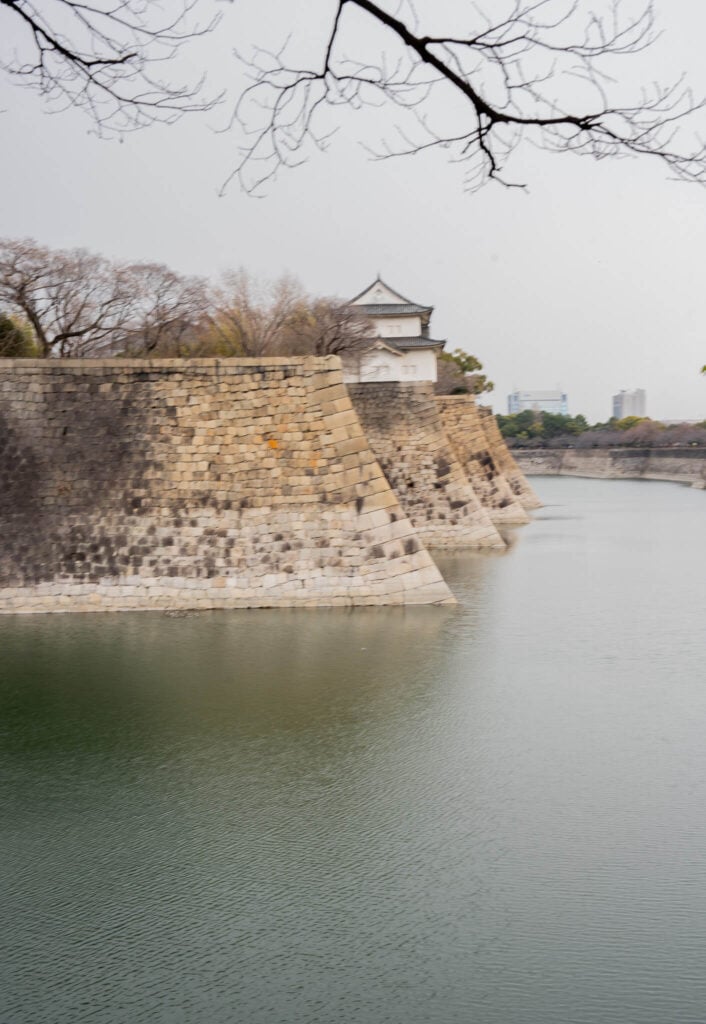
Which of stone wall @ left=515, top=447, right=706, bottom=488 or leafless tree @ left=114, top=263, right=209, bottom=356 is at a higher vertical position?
leafless tree @ left=114, top=263, right=209, bottom=356

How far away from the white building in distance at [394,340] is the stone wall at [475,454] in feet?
32.5

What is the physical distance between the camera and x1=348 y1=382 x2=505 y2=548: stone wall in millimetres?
18703

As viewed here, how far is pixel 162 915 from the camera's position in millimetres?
4746

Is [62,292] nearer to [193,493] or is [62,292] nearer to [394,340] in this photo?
[193,493]

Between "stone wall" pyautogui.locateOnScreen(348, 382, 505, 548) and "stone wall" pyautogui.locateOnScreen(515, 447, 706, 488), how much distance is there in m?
28.8

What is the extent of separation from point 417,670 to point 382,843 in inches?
152

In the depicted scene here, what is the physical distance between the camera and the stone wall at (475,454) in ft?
76.3

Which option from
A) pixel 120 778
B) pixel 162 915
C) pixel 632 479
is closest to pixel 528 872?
pixel 162 915

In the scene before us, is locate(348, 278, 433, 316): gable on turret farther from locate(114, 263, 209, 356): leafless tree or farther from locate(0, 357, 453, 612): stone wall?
locate(0, 357, 453, 612): stone wall

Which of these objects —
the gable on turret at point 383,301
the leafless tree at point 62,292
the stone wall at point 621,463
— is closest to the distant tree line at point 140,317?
the leafless tree at point 62,292

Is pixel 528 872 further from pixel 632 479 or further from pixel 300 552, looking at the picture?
pixel 632 479

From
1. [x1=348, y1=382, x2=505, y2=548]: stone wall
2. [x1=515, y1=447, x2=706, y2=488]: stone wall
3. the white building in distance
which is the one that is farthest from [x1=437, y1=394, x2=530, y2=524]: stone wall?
[x1=515, y1=447, x2=706, y2=488]: stone wall

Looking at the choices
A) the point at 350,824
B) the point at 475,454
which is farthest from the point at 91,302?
the point at 350,824

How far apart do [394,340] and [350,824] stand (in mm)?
33027
